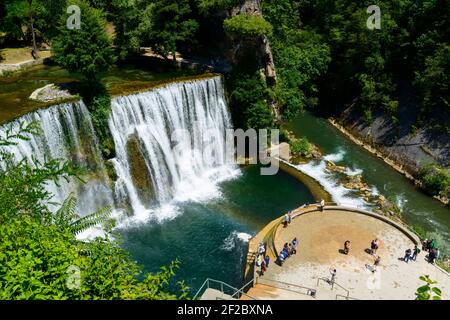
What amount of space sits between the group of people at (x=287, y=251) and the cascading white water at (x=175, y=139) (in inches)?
393

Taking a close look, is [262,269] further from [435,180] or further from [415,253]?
[435,180]

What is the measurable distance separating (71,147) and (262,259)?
13.3m

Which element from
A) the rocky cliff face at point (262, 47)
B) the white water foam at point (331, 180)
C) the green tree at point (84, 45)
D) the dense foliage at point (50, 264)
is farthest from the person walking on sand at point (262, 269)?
the rocky cliff face at point (262, 47)

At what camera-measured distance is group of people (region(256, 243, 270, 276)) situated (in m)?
21.0

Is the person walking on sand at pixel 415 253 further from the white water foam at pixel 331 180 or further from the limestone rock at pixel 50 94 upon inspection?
the limestone rock at pixel 50 94

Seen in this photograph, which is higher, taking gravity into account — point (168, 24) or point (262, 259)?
point (168, 24)

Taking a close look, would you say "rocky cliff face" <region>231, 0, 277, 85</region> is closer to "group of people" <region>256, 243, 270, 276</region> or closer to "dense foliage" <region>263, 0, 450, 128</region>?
"dense foliage" <region>263, 0, 450, 128</region>

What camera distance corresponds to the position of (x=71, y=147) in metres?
26.2

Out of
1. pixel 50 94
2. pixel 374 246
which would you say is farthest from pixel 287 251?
pixel 50 94

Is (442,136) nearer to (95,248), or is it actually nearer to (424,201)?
(424,201)

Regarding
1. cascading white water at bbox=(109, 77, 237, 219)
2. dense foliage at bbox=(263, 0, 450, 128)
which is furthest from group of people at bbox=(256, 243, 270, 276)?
dense foliage at bbox=(263, 0, 450, 128)

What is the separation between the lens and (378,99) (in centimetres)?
3988

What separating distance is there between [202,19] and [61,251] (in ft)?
110

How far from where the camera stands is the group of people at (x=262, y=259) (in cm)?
2095
